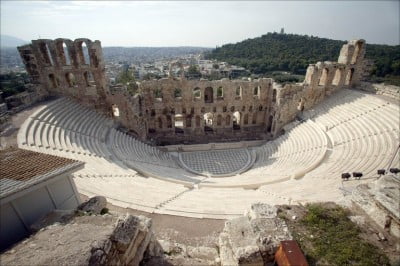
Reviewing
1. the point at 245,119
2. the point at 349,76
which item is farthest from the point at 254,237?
the point at 349,76

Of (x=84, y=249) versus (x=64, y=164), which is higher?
(x=64, y=164)

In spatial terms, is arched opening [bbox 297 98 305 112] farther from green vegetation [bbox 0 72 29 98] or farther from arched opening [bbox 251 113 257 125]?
green vegetation [bbox 0 72 29 98]

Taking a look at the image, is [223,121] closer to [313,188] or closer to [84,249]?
[313,188]

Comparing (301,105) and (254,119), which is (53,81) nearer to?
(254,119)

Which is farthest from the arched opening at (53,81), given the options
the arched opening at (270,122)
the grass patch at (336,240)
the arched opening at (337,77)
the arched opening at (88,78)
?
the arched opening at (337,77)

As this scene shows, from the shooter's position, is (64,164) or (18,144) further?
(18,144)

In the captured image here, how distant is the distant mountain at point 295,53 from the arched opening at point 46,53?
57417mm

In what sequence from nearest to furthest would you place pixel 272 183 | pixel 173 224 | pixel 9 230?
pixel 9 230, pixel 173 224, pixel 272 183

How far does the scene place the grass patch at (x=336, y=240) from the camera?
4.88 m

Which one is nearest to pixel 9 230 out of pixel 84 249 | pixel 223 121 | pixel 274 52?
pixel 84 249

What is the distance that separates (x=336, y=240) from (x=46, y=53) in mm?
24612

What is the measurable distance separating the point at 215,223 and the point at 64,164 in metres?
6.04

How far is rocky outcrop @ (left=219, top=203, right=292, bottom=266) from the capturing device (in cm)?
511

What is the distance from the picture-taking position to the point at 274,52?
79.8 m
